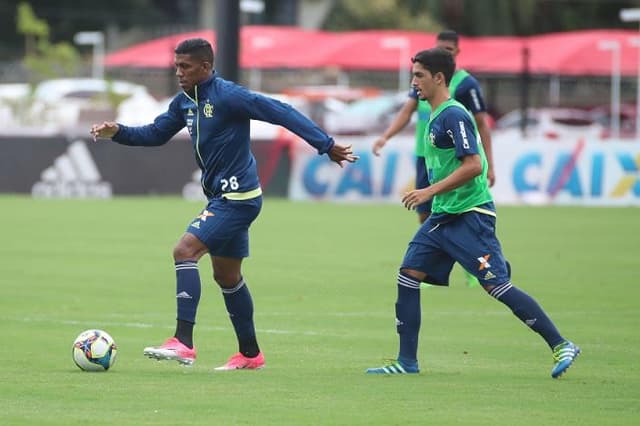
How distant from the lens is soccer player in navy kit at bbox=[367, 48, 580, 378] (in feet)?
31.5

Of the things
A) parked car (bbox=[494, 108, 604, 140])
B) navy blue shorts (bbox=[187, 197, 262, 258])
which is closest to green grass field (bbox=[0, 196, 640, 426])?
navy blue shorts (bbox=[187, 197, 262, 258])

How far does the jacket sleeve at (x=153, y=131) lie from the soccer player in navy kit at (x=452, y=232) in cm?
176

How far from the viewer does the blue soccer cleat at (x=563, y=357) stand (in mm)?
9523

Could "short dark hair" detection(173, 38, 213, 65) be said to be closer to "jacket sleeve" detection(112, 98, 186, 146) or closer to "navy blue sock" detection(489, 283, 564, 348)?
"jacket sleeve" detection(112, 98, 186, 146)

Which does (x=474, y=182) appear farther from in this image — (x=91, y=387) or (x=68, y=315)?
(x=68, y=315)

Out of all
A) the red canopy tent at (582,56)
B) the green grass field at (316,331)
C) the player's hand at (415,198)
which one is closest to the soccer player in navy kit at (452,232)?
the player's hand at (415,198)

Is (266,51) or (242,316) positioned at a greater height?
(242,316)

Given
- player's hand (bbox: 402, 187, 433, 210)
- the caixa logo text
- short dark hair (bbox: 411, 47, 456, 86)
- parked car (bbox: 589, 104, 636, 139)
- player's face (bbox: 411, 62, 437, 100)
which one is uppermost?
short dark hair (bbox: 411, 47, 456, 86)

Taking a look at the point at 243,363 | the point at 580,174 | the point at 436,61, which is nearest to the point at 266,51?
the point at 580,174

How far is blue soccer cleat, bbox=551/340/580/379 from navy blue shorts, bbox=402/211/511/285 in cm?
54

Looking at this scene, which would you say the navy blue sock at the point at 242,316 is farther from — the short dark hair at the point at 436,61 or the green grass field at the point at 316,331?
the short dark hair at the point at 436,61

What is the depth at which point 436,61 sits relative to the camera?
9781mm

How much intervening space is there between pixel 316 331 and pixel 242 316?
211 cm

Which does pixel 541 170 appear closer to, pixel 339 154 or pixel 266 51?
pixel 339 154
